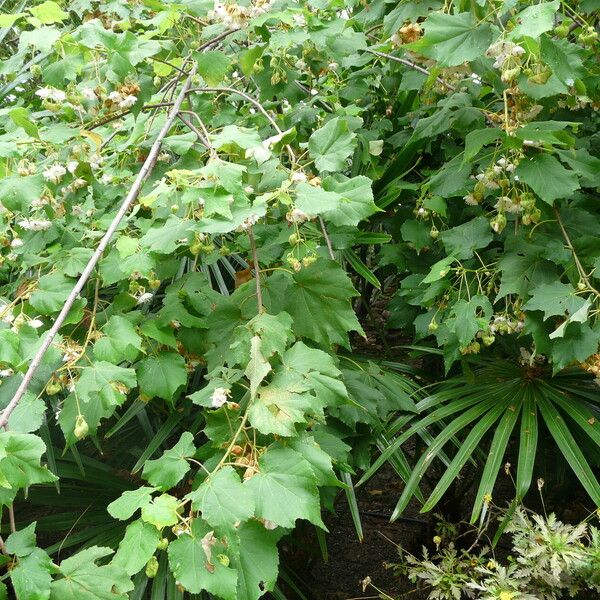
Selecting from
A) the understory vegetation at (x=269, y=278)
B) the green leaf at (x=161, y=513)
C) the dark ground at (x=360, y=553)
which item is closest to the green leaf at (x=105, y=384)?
the understory vegetation at (x=269, y=278)

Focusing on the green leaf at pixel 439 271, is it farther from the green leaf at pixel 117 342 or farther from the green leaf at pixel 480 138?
the green leaf at pixel 117 342

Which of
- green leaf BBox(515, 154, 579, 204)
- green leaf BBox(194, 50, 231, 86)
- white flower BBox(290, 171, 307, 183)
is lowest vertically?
green leaf BBox(515, 154, 579, 204)

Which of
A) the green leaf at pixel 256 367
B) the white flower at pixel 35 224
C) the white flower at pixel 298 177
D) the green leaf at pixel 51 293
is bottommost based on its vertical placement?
the green leaf at pixel 51 293

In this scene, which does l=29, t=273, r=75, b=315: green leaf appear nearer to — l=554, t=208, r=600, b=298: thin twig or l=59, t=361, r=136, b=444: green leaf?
l=59, t=361, r=136, b=444: green leaf

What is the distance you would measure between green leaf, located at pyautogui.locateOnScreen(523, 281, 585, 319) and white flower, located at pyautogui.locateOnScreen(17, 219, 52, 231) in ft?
3.35

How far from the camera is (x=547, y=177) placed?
1.35 m

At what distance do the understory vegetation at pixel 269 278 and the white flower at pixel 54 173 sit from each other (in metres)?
0.01

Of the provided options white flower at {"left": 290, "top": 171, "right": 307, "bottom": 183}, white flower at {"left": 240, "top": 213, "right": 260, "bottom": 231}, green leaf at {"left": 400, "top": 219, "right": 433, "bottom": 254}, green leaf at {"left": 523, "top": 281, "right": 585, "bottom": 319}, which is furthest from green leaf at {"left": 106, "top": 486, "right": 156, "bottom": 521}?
green leaf at {"left": 400, "top": 219, "right": 433, "bottom": 254}

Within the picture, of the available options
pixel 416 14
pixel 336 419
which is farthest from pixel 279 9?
pixel 336 419

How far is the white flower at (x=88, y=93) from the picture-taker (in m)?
1.34

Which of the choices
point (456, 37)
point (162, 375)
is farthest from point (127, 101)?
point (456, 37)

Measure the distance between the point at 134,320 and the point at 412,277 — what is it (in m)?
0.92

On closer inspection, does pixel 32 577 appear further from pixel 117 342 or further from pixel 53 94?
pixel 53 94

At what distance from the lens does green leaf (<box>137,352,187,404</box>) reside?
4.29 ft
